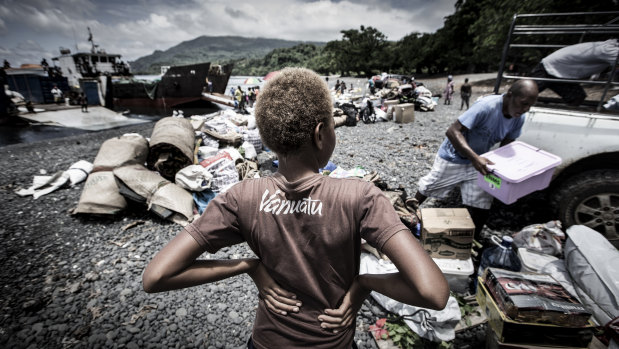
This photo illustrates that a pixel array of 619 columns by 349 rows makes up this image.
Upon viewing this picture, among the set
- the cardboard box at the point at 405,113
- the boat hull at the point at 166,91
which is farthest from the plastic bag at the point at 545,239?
the boat hull at the point at 166,91

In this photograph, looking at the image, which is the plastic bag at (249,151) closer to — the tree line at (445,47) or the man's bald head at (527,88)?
the tree line at (445,47)

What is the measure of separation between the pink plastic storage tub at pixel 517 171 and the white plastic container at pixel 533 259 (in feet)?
2.03

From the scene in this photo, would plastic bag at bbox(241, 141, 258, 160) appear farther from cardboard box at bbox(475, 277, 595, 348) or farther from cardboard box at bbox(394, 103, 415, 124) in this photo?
cardboard box at bbox(394, 103, 415, 124)

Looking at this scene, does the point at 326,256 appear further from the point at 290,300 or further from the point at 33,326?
the point at 33,326

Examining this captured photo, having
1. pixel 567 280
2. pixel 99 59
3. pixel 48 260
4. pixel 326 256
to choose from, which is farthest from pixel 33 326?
pixel 99 59

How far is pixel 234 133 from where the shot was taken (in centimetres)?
659

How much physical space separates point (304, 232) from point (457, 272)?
2.39 m

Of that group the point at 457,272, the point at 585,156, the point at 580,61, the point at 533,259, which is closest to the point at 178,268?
the point at 457,272

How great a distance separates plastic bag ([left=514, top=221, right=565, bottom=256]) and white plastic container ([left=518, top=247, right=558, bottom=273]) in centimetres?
7

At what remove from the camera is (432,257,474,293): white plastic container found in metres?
2.58

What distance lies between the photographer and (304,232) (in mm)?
961

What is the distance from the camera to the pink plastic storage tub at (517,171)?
2559mm

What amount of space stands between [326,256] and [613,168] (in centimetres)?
387

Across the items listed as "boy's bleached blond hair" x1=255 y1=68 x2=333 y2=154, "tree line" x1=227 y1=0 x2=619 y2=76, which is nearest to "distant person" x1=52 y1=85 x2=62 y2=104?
"tree line" x1=227 y1=0 x2=619 y2=76
